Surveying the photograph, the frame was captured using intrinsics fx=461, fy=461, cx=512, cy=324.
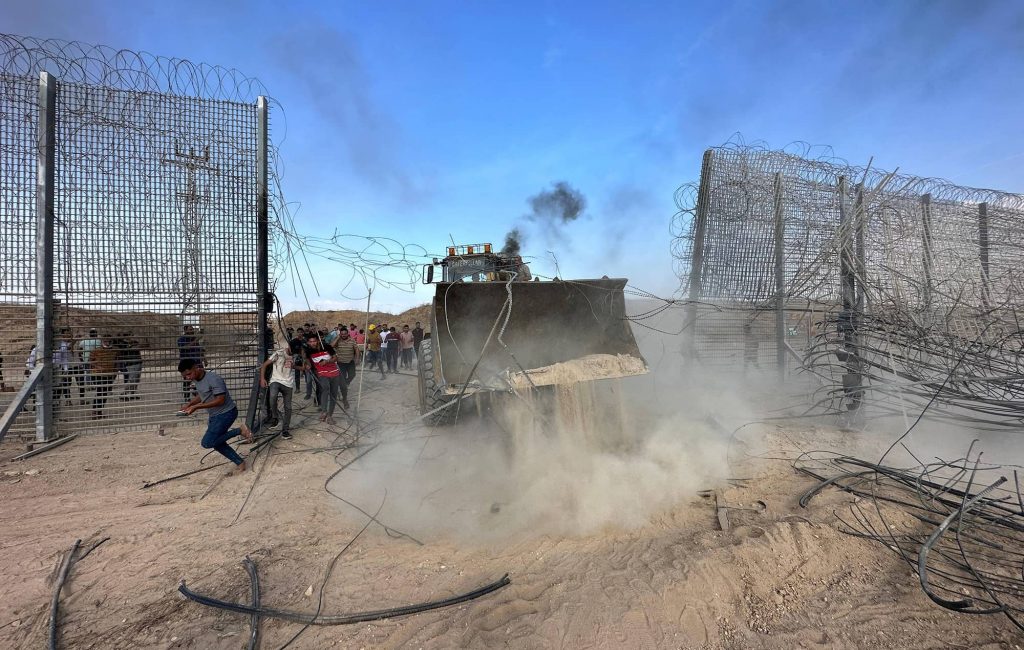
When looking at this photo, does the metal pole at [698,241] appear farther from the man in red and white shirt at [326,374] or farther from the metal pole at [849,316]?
the man in red and white shirt at [326,374]

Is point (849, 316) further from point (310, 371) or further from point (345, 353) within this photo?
point (310, 371)

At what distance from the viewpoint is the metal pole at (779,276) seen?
804 cm

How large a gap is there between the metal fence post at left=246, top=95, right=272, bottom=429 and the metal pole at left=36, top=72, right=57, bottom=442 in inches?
99.3

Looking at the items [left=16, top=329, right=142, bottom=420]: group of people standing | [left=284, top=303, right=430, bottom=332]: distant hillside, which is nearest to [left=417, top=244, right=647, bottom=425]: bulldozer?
[left=16, top=329, right=142, bottom=420]: group of people standing

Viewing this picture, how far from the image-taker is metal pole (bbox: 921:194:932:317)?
6262mm

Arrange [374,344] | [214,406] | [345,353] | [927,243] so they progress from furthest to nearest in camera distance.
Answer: [374,344], [345,353], [927,243], [214,406]

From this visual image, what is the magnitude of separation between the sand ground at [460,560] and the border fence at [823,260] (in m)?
2.73

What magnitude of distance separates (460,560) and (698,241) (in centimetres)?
685

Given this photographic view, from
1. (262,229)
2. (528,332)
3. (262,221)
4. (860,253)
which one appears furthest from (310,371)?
(860,253)

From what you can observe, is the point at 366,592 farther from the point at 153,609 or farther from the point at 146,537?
the point at 146,537

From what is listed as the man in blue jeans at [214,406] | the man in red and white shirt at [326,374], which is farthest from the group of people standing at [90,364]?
the man in red and white shirt at [326,374]

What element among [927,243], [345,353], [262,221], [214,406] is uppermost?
[262,221]

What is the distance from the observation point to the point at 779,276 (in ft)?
26.9

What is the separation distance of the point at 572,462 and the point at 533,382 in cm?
103
